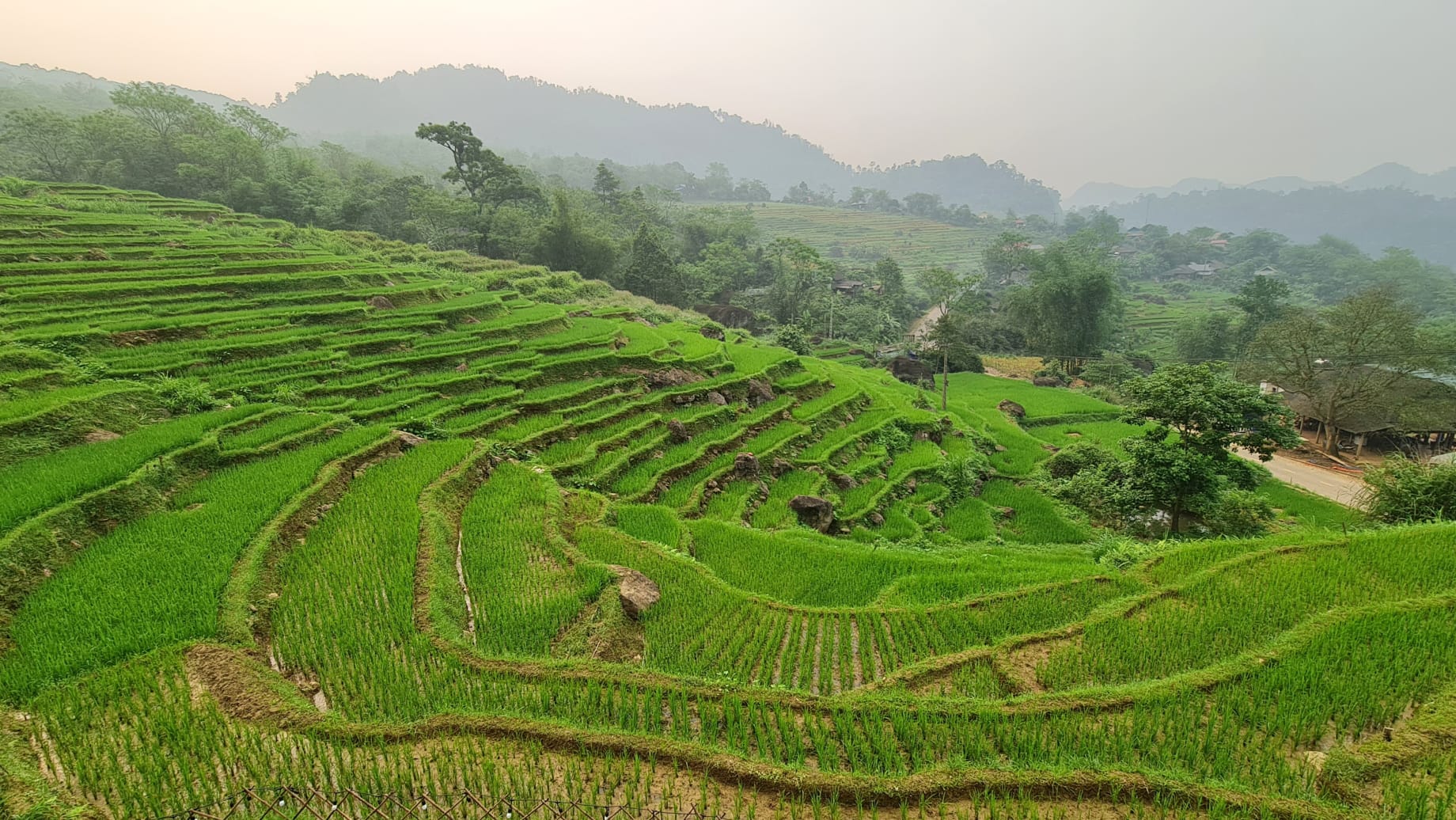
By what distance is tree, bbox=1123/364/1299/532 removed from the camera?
11453 millimetres

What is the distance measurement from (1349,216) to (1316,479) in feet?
667

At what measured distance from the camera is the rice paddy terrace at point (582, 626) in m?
4.25

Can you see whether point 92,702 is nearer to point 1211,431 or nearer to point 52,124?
point 1211,431

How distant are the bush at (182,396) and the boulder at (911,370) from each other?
3026 centimetres

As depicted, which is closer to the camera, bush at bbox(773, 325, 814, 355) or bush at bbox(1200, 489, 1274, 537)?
bush at bbox(1200, 489, 1274, 537)

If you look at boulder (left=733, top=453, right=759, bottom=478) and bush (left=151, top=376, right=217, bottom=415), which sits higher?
bush (left=151, top=376, right=217, bottom=415)

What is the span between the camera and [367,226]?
3816 centimetres

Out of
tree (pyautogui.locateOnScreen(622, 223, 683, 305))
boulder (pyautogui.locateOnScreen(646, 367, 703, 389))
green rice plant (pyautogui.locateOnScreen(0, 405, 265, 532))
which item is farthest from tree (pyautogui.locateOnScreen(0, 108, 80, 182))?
boulder (pyautogui.locateOnScreen(646, 367, 703, 389))

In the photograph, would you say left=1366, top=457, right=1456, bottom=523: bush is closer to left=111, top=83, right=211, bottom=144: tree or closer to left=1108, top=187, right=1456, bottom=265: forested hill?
left=111, top=83, right=211, bottom=144: tree

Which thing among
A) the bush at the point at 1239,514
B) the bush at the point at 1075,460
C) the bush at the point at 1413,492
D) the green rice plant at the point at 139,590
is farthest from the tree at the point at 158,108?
the bush at the point at 1413,492

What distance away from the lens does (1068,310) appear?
4144 cm

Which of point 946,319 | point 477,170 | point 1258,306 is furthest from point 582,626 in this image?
point 1258,306

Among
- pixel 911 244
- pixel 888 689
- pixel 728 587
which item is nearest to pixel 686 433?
pixel 728 587

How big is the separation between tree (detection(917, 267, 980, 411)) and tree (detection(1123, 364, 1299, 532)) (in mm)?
11541
